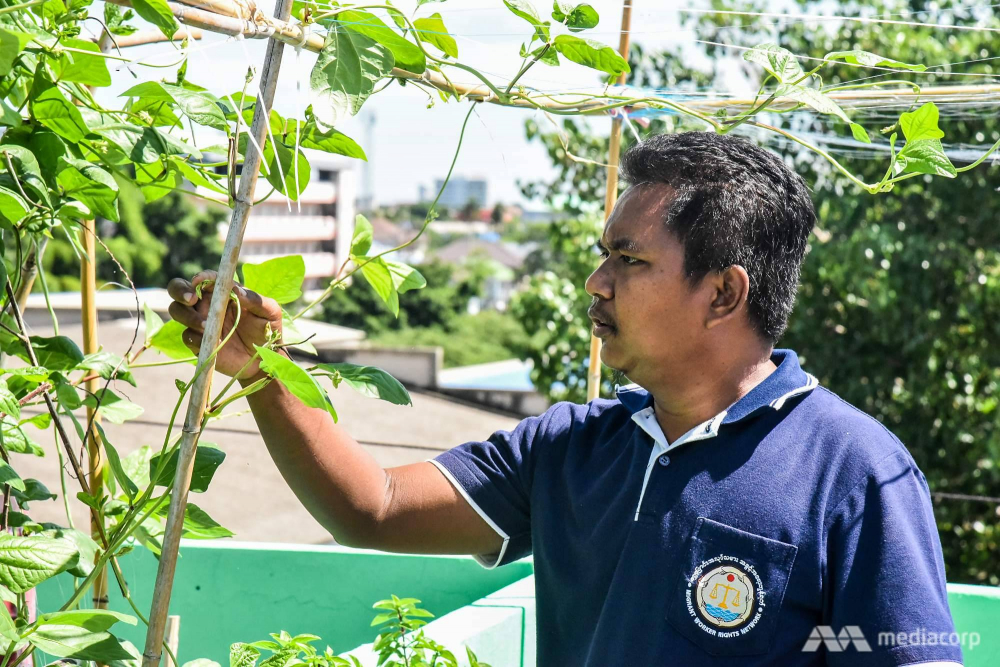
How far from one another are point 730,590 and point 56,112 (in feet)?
2.99

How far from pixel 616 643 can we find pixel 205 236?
29.9 metres

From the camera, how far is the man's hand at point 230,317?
104 centimetres

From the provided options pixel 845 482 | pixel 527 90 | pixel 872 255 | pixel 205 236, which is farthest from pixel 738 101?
pixel 205 236

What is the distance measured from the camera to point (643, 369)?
132cm

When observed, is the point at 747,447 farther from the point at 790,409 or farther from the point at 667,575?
the point at 667,575

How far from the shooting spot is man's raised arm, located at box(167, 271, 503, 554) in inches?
42.8

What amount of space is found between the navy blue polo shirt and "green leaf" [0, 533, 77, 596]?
67 centimetres

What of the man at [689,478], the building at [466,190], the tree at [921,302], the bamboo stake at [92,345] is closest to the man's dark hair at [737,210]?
the man at [689,478]

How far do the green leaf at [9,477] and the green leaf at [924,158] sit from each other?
949 mm

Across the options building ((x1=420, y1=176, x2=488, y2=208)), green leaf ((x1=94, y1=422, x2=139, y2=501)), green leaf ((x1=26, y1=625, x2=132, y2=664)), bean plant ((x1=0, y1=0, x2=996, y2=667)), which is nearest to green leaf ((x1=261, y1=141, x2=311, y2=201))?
bean plant ((x1=0, y1=0, x2=996, y2=667))

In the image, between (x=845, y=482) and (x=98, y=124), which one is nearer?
(x=98, y=124)

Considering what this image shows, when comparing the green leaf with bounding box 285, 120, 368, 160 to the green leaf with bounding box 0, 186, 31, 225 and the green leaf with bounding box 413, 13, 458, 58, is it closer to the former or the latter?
the green leaf with bounding box 413, 13, 458, 58

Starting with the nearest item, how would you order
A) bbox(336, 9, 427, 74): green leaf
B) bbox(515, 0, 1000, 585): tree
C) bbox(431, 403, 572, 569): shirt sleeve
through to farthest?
bbox(336, 9, 427, 74): green leaf < bbox(431, 403, 572, 569): shirt sleeve < bbox(515, 0, 1000, 585): tree

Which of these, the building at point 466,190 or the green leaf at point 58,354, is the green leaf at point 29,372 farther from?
the building at point 466,190
